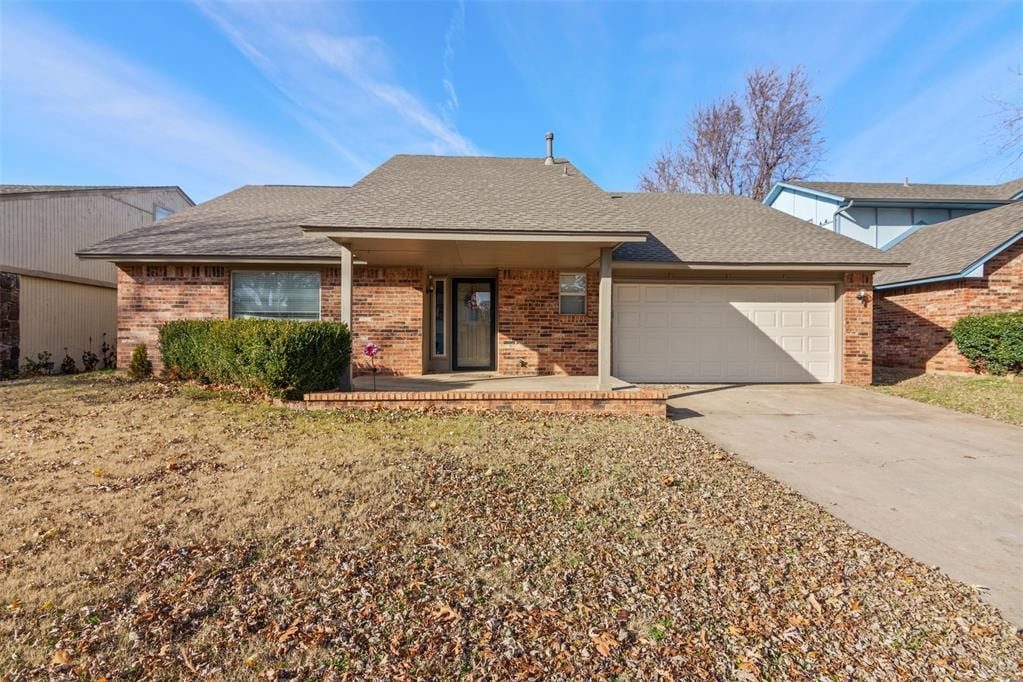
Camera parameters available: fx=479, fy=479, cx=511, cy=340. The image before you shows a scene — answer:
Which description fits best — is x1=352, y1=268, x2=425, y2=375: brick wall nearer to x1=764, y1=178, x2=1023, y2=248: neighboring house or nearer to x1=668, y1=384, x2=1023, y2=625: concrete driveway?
x1=668, y1=384, x2=1023, y2=625: concrete driveway

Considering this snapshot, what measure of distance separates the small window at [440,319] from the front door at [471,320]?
0.20 meters

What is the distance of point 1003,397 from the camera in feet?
26.7

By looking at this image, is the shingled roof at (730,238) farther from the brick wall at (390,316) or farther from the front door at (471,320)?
the brick wall at (390,316)

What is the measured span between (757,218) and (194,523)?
12.5m

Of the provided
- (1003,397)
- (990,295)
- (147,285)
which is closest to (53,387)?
(147,285)

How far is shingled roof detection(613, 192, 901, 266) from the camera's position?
9586 millimetres

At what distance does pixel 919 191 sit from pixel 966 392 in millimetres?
12166

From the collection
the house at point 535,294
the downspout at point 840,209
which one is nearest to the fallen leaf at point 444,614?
the house at point 535,294

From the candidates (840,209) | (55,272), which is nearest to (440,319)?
(55,272)

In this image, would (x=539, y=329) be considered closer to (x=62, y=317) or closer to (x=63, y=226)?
(x=62, y=317)

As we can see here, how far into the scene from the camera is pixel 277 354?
648 centimetres

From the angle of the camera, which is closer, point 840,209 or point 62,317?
point 62,317

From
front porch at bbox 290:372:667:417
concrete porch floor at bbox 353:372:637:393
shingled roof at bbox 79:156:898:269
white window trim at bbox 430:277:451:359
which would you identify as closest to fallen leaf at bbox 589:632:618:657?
front porch at bbox 290:372:667:417

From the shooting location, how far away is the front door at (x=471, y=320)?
1060 cm
